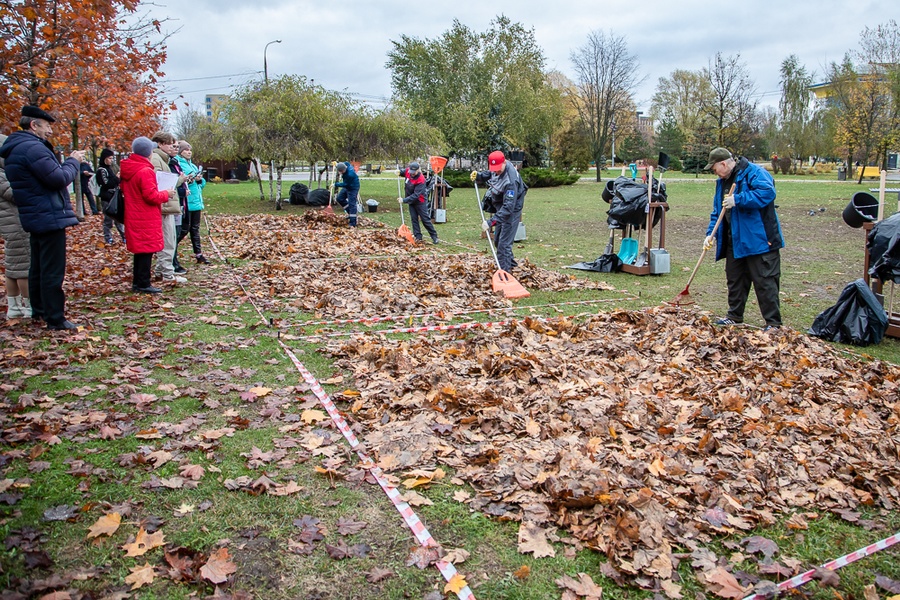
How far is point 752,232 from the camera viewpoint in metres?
6.89

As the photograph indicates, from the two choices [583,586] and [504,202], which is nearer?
[583,586]

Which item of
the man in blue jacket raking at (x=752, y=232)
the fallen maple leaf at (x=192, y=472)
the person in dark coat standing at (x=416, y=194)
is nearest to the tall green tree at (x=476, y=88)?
the person in dark coat standing at (x=416, y=194)

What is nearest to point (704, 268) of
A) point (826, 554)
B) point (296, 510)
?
point (826, 554)

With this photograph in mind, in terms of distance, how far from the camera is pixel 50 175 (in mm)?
6164

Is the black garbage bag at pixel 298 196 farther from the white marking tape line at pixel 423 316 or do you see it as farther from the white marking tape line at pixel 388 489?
the white marking tape line at pixel 388 489

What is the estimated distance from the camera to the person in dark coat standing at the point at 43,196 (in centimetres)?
611

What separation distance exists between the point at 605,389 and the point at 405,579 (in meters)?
2.42

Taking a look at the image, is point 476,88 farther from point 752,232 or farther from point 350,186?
point 752,232

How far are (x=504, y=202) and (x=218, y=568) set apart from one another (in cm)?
725

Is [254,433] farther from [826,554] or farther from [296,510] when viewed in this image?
[826,554]

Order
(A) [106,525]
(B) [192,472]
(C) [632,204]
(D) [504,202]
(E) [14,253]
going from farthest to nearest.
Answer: (C) [632,204] → (D) [504,202] → (E) [14,253] → (B) [192,472] → (A) [106,525]

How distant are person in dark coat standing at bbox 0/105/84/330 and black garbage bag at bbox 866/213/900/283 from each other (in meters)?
8.14

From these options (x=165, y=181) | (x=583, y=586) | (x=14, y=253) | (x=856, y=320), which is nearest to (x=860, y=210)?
(x=856, y=320)

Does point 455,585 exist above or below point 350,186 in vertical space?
below
